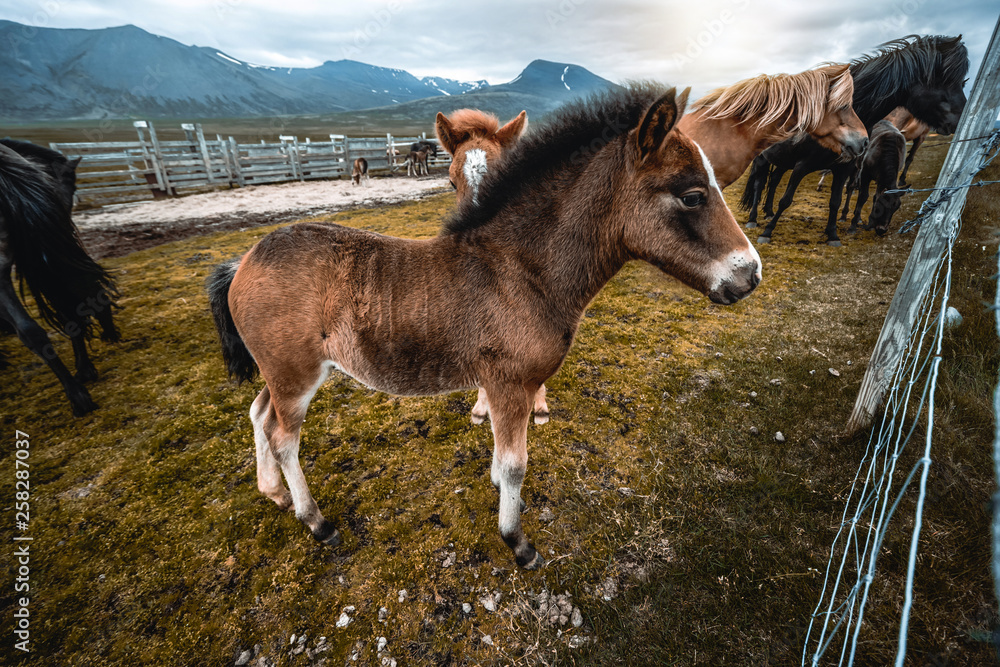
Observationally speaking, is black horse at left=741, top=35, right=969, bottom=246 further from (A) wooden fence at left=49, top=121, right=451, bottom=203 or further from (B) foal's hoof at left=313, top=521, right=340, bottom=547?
(A) wooden fence at left=49, top=121, right=451, bottom=203

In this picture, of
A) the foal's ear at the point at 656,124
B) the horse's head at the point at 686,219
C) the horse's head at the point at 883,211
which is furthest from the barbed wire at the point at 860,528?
the horse's head at the point at 883,211

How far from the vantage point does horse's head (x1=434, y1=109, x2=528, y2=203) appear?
478cm

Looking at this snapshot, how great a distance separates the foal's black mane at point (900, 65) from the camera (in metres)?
7.18

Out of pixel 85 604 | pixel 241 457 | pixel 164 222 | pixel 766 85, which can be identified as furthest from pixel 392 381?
pixel 164 222

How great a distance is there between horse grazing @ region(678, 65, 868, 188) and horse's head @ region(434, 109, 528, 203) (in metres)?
2.49

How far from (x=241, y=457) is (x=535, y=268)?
11.3ft

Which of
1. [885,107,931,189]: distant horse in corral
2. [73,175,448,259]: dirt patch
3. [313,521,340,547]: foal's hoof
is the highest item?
[885,107,931,189]: distant horse in corral

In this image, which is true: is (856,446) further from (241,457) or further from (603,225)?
(241,457)

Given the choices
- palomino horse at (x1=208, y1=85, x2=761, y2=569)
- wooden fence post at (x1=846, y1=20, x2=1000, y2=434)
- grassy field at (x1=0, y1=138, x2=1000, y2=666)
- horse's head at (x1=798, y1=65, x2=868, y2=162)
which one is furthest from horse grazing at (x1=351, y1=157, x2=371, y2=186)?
wooden fence post at (x1=846, y1=20, x2=1000, y2=434)

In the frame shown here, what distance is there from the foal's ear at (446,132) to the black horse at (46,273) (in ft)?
14.7

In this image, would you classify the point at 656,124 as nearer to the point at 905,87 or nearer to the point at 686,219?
the point at 686,219

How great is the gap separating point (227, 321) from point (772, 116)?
6.31 m

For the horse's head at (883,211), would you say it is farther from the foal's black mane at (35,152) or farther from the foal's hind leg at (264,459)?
the foal's black mane at (35,152)

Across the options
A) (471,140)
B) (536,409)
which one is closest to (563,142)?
(536,409)
